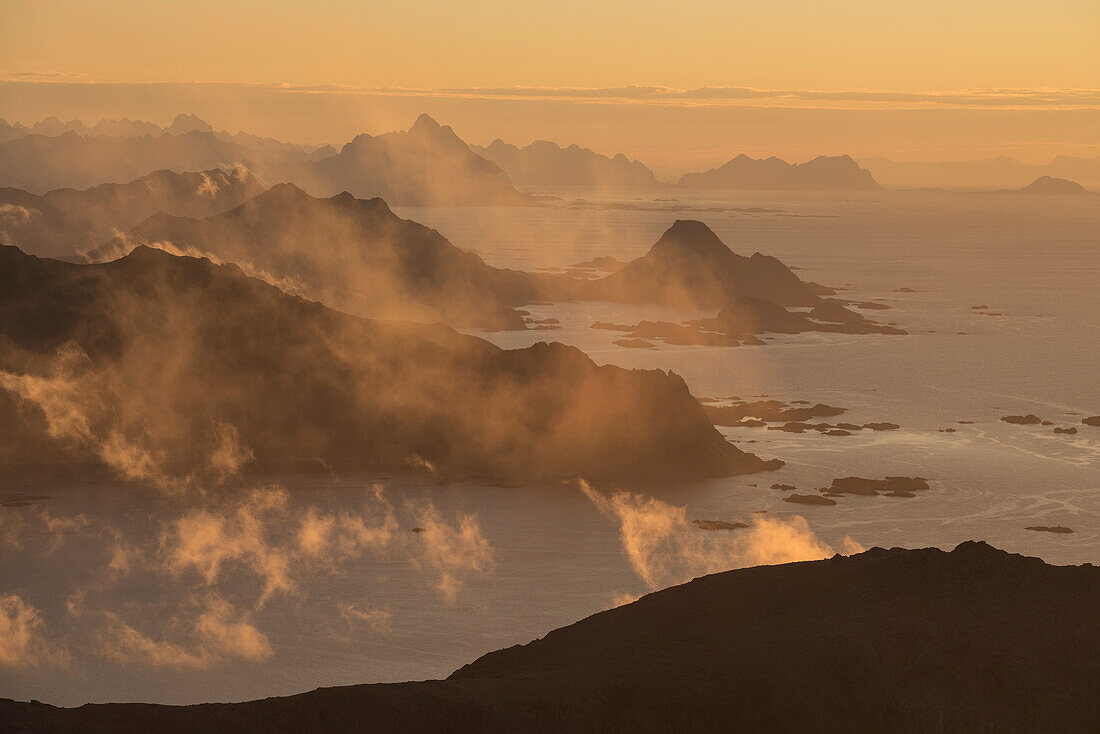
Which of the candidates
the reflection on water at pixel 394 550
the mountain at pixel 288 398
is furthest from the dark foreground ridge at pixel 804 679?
the mountain at pixel 288 398

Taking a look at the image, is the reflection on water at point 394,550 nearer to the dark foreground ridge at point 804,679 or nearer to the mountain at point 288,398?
the mountain at point 288,398

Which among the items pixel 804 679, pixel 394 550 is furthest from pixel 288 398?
pixel 804 679

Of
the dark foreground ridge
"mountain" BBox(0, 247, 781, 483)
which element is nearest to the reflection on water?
"mountain" BBox(0, 247, 781, 483)

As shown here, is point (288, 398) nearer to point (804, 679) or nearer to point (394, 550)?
point (394, 550)

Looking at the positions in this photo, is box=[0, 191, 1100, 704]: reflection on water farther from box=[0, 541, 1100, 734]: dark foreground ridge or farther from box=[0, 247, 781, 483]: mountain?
box=[0, 541, 1100, 734]: dark foreground ridge

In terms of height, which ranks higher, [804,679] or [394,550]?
[394,550]

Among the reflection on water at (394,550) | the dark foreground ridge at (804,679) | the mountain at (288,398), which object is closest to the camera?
the dark foreground ridge at (804,679)
